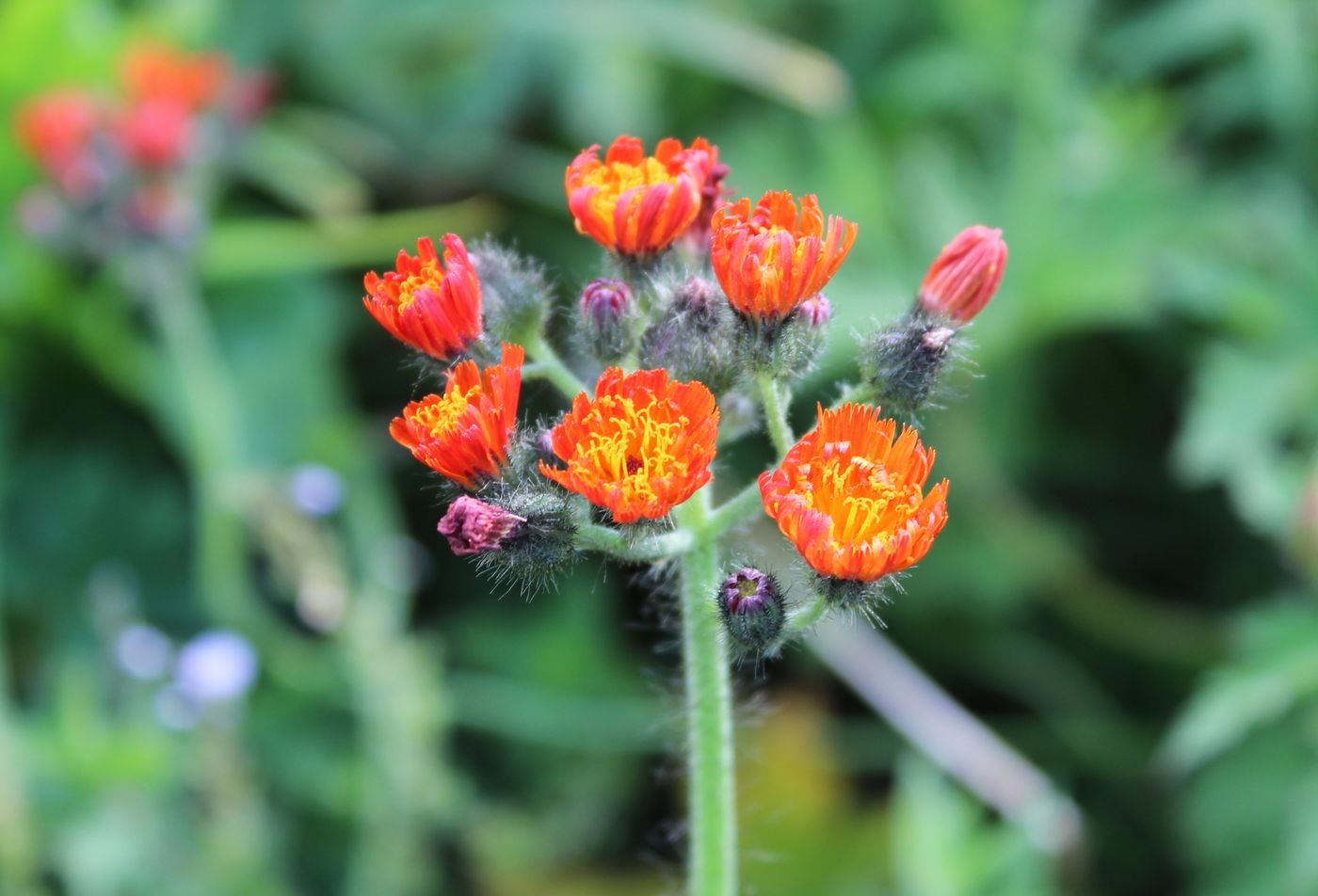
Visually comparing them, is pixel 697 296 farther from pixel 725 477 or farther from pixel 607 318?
pixel 725 477

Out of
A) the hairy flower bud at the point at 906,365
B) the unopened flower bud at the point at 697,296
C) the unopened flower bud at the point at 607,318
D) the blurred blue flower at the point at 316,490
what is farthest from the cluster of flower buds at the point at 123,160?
the hairy flower bud at the point at 906,365

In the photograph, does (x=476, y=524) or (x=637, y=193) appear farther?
(x=637, y=193)

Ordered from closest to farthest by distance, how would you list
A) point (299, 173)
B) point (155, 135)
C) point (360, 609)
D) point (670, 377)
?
point (670, 377) → point (360, 609) → point (155, 135) → point (299, 173)

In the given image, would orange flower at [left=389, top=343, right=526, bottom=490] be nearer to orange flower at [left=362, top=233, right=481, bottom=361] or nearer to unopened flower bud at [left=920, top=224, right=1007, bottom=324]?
orange flower at [left=362, top=233, right=481, bottom=361]

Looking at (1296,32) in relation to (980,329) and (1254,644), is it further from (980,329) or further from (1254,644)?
(1254,644)

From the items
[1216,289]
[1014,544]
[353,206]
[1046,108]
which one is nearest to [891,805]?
[1014,544]

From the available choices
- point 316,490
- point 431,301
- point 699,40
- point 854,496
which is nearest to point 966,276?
point 854,496
